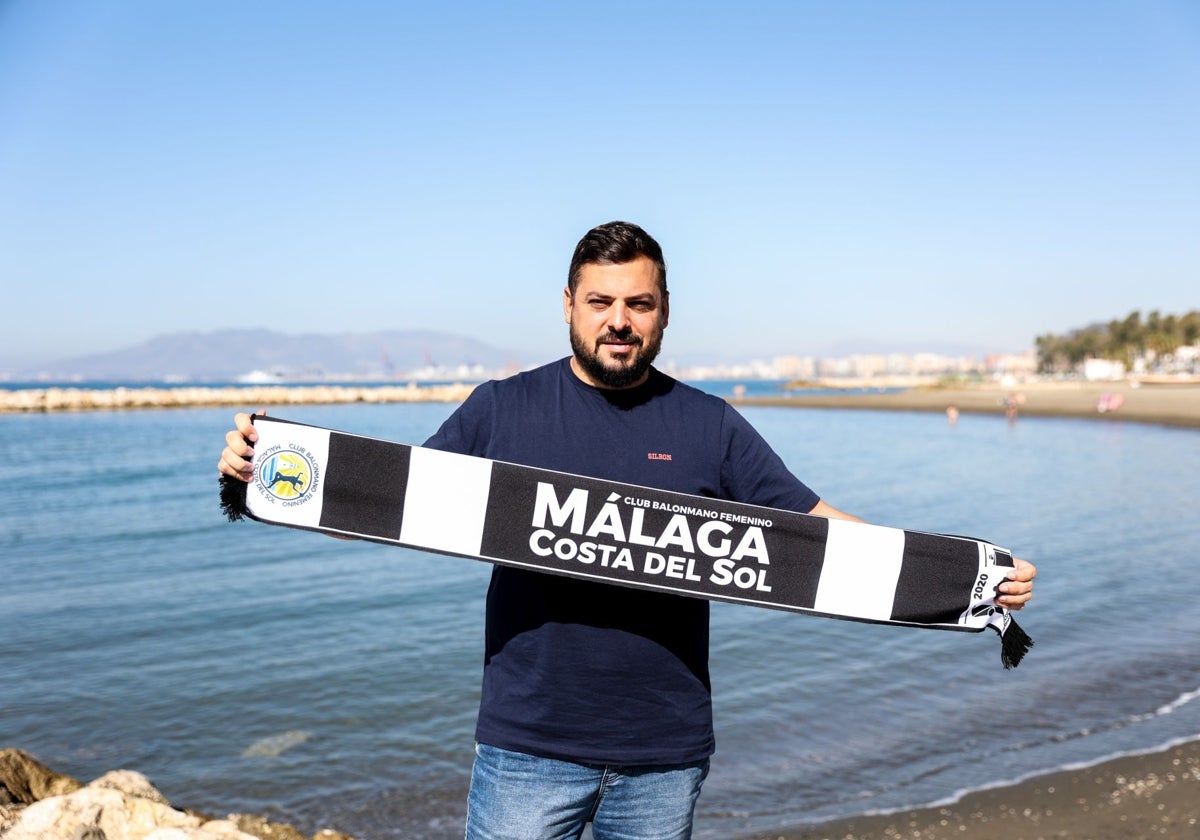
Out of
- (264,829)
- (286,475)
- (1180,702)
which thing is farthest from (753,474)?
(1180,702)

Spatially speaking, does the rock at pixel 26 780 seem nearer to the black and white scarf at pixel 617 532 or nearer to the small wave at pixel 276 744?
the small wave at pixel 276 744

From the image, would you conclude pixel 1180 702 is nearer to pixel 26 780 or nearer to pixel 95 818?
pixel 95 818

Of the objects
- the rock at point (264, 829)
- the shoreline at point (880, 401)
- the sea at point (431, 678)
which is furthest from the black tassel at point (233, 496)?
the shoreline at point (880, 401)

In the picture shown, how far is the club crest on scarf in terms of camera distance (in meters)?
2.69

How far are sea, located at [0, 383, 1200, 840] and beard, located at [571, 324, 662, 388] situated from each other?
12.2ft

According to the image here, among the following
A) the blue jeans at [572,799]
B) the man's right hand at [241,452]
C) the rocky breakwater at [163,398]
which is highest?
the man's right hand at [241,452]

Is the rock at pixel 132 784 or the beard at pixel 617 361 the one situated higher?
the beard at pixel 617 361

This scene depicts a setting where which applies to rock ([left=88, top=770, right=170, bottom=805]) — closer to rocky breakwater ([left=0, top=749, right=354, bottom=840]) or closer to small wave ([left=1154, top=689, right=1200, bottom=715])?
rocky breakwater ([left=0, top=749, right=354, bottom=840])

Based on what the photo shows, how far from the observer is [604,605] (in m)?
Answer: 2.48

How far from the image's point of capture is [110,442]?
39.1m

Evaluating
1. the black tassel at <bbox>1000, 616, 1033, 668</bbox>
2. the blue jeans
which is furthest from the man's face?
the black tassel at <bbox>1000, 616, 1033, 668</bbox>

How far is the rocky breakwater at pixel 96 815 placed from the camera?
3.30 metres

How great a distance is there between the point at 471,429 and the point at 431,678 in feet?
19.1

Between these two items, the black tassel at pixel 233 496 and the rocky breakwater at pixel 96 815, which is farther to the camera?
the rocky breakwater at pixel 96 815
